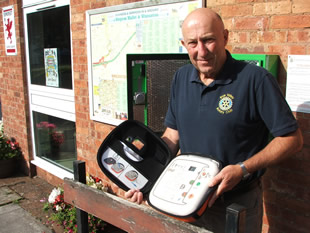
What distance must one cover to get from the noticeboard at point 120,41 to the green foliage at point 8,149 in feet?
8.17

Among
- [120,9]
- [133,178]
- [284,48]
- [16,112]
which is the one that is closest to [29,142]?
[16,112]

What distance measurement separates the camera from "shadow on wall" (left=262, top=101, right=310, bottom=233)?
7.85 feet

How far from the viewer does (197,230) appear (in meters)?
1.50

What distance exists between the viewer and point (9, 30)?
5.64 meters

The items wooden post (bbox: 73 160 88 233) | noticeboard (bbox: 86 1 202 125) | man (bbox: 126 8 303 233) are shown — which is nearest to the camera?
man (bbox: 126 8 303 233)

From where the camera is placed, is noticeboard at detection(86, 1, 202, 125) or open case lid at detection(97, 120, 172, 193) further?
noticeboard at detection(86, 1, 202, 125)

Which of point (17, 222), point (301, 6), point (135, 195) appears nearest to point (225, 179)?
point (135, 195)

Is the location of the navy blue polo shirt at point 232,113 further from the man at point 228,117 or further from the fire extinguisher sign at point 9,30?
the fire extinguisher sign at point 9,30

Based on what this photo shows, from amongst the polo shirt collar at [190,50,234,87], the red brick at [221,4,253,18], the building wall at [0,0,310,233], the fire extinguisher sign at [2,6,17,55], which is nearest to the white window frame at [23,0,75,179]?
the fire extinguisher sign at [2,6,17,55]

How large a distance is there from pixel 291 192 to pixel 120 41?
2.20 metres

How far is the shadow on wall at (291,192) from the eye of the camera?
239 centimetres

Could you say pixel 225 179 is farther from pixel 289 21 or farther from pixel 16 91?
pixel 16 91

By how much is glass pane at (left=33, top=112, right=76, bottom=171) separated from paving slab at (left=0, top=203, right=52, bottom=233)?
95cm

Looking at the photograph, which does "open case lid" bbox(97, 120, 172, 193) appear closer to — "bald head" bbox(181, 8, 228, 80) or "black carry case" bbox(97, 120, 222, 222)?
"black carry case" bbox(97, 120, 222, 222)
